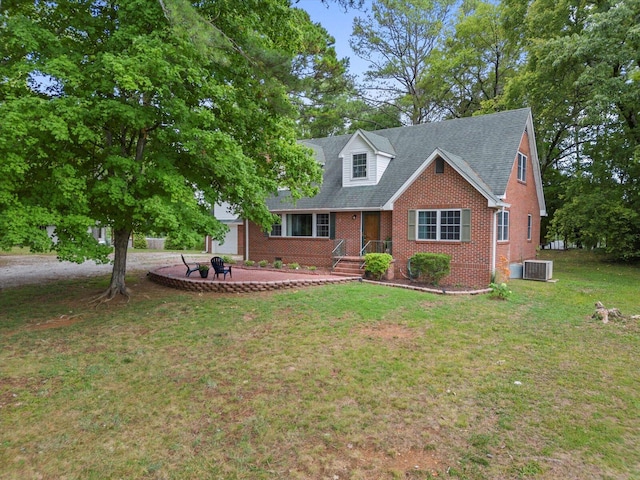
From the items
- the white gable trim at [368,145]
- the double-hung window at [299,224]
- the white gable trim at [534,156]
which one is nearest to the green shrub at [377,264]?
the double-hung window at [299,224]

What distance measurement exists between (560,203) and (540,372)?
26.6 meters

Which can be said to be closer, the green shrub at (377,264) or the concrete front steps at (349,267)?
the green shrub at (377,264)

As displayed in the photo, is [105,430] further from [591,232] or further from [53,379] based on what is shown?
[591,232]

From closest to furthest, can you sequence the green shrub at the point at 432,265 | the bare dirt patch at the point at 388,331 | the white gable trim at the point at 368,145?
1. the bare dirt patch at the point at 388,331
2. the green shrub at the point at 432,265
3. the white gable trim at the point at 368,145

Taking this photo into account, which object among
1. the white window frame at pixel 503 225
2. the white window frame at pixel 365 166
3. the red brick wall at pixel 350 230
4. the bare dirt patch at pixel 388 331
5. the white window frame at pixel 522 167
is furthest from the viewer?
the white window frame at pixel 365 166

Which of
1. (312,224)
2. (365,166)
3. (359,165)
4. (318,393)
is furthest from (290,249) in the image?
(318,393)

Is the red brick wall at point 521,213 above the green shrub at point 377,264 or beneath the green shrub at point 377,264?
above

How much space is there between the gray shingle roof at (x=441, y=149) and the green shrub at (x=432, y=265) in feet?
9.30

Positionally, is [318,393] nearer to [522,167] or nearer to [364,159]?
[364,159]

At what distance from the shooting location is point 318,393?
198 inches

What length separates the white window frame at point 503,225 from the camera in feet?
44.1

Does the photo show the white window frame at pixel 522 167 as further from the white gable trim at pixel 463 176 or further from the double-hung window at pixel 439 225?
the double-hung window at pixel 439 225

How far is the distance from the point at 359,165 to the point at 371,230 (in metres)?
3.34

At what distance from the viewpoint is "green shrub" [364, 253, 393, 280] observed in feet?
44.7
